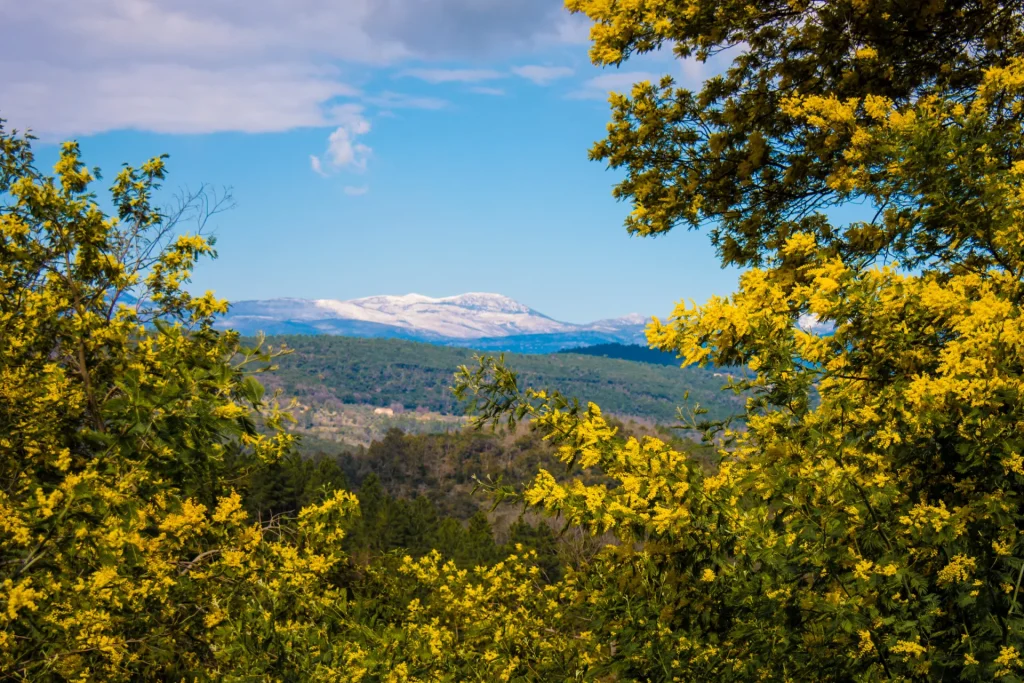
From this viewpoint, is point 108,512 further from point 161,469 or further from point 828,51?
point 828,51

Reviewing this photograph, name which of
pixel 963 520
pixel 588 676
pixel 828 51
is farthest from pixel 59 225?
pixel 828 51

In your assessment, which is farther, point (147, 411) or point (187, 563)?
point (187, 563)

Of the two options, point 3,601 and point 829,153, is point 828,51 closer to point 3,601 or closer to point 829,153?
point 829,153

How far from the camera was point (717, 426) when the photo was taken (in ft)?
15.1

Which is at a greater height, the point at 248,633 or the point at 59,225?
the point at 59,225

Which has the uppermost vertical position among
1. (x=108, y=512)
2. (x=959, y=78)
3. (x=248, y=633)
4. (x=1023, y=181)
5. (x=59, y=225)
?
(x=959, y=78)

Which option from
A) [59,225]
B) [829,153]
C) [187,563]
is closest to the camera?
[59,225]

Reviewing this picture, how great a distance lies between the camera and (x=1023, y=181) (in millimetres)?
4703

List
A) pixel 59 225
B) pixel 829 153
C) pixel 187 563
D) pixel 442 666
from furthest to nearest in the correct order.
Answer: pixel 187 563, pixel 829 153, pixel 442 666, pixel 59 225

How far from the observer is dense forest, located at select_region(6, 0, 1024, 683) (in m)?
3.94

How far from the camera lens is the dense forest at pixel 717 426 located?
3.94 meters

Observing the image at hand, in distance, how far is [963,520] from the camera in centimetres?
379

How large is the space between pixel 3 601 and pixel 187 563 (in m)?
3.58

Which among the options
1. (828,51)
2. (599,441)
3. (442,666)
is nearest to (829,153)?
(828,51)
